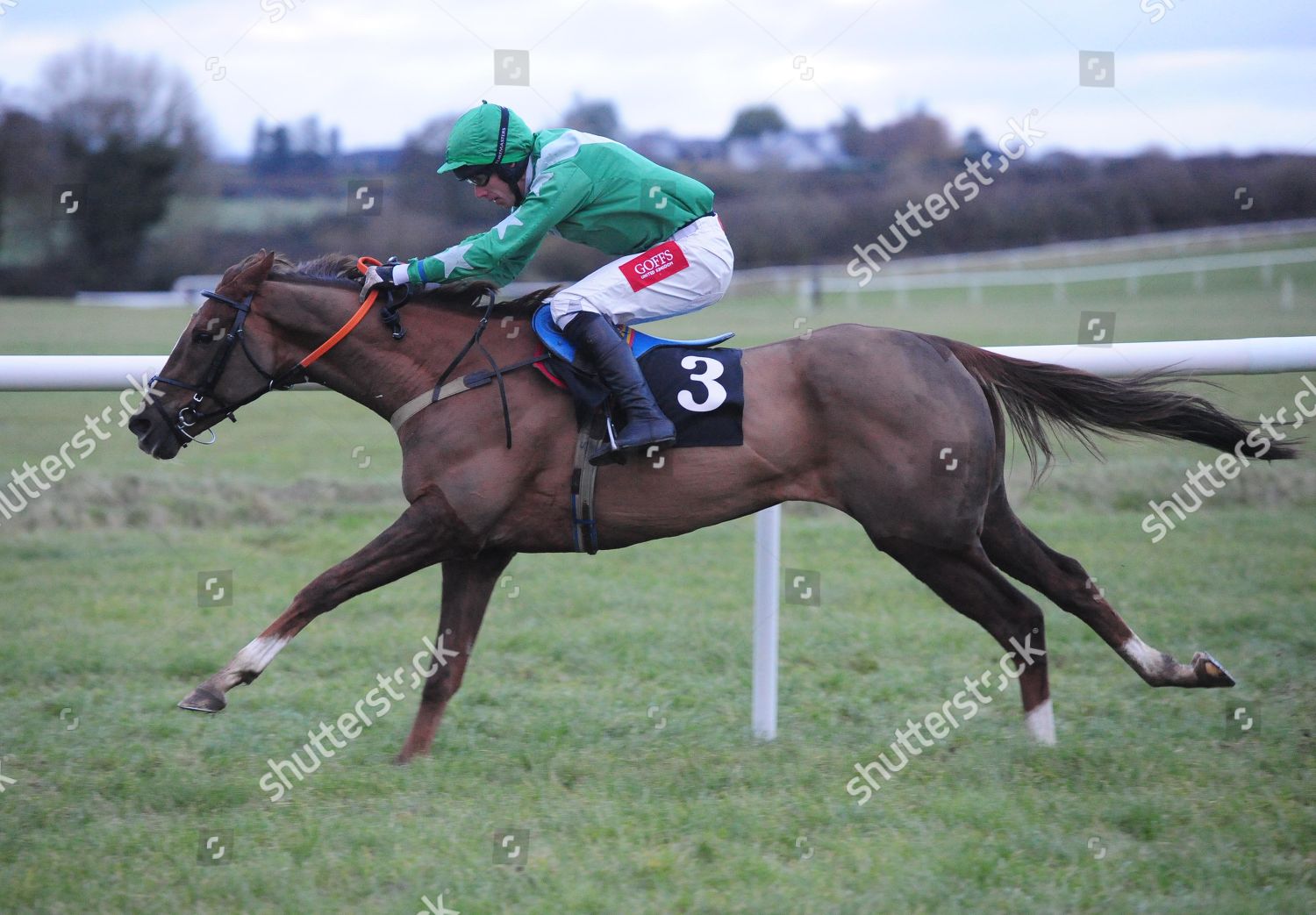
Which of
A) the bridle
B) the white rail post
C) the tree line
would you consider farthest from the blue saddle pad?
the tree line

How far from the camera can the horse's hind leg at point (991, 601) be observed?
3830mm

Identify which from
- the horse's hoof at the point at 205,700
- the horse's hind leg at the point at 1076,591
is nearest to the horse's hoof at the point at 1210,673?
the horse's hind leg at the point at 1076,591

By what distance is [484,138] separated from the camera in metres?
3.73

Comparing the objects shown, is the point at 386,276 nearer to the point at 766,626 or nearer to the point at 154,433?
the point at 154,433

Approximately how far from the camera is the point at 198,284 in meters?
19.8

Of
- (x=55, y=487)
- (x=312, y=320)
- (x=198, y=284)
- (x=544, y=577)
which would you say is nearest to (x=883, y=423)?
(x=312, y=320)

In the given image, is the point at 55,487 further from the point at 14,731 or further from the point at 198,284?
the point at 198,284

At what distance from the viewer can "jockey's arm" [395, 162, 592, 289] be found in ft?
12.0

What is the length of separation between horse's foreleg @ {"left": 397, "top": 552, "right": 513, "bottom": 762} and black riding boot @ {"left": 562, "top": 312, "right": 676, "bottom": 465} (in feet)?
2.53

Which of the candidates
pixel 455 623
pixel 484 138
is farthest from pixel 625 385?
pixel 455 623

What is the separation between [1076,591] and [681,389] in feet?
5.12

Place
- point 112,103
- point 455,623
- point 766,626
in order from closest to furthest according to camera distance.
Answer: point 455,623, point 766,626, point 112,103

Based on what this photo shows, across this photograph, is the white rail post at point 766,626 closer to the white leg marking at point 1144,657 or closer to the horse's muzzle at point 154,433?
the white leg marking at point 1144,657

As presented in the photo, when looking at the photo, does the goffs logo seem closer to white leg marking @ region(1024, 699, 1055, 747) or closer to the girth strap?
the girth strap
